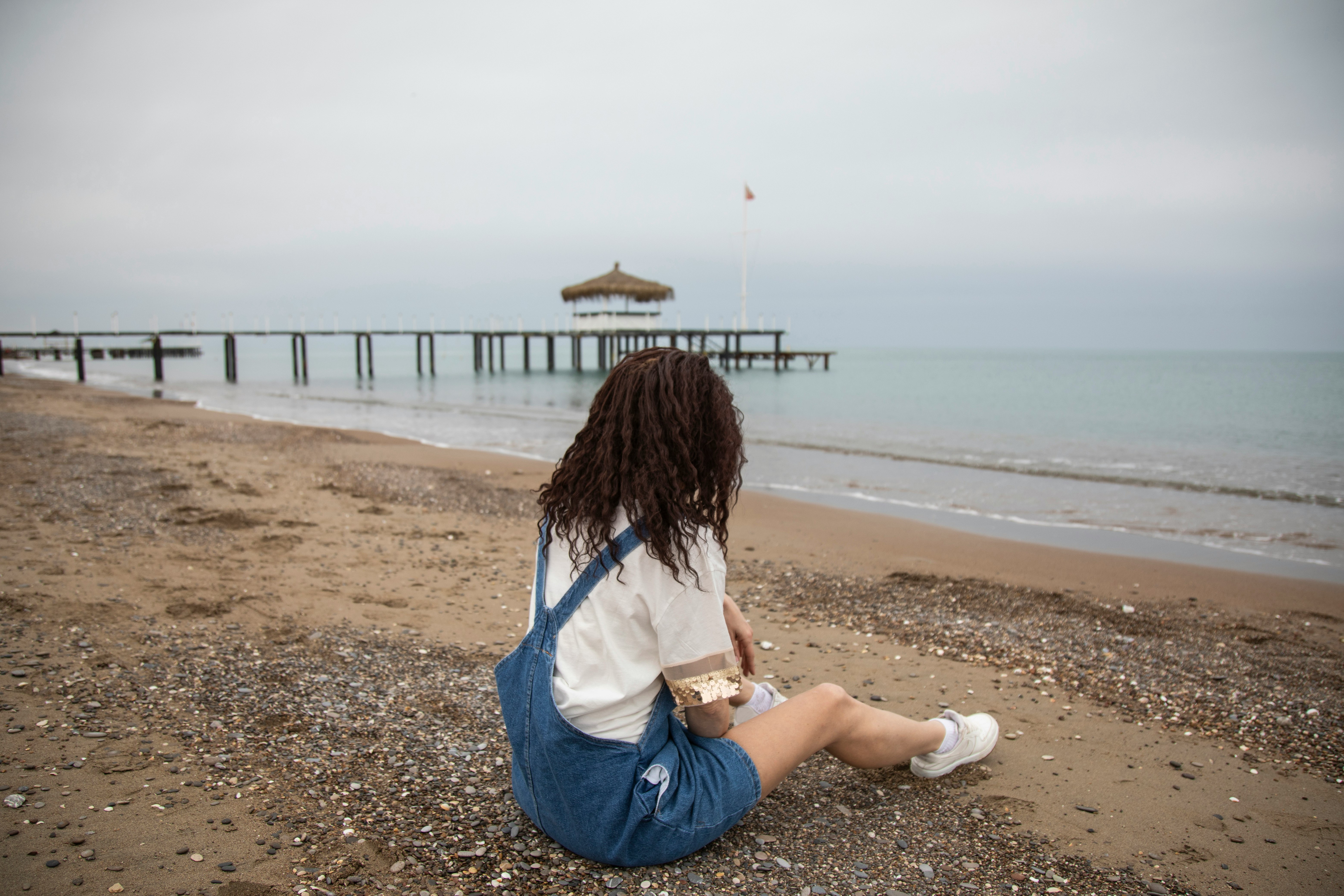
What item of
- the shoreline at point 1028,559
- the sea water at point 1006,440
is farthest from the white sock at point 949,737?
the sea water at point 1006,440

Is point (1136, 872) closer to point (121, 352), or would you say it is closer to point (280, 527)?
point (280, 527)

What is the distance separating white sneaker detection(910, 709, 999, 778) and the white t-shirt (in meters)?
1.14

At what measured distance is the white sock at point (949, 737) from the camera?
2.70 m

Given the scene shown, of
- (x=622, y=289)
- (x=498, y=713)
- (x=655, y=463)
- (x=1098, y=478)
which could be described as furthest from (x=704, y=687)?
(x=622, y=289)

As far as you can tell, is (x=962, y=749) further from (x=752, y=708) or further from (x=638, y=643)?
(x=638, y=643)

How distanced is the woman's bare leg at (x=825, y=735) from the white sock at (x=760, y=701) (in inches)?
12.5

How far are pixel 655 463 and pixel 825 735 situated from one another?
99 cm

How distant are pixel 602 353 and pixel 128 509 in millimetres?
42780

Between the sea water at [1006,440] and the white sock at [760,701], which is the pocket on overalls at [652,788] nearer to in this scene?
the white sock at [760,701]

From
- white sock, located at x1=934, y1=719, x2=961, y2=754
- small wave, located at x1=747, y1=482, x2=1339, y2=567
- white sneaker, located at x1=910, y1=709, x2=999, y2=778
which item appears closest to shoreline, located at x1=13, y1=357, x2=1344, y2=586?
small wave, located at x1=747, y1=482, x2=1339, y2=567

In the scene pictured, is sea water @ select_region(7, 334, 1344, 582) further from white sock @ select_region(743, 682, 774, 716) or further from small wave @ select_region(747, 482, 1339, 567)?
white sock @ select_region(743, 682, 774, 716)

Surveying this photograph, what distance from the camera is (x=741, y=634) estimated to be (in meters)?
2.34

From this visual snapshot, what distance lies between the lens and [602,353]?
48406mm

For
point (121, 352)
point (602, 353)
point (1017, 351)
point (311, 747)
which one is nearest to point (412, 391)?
point (602, 353)
